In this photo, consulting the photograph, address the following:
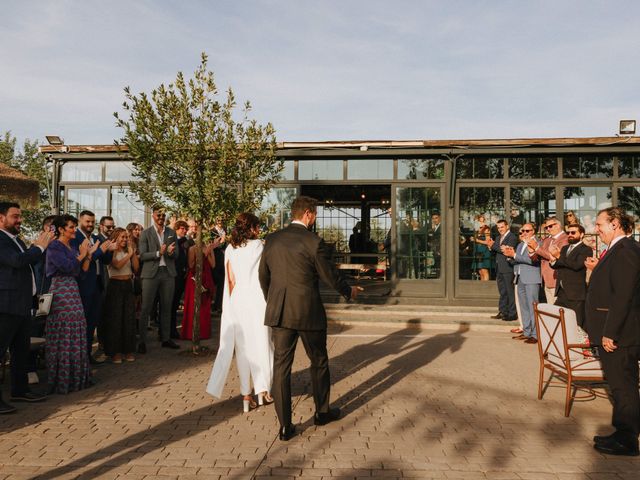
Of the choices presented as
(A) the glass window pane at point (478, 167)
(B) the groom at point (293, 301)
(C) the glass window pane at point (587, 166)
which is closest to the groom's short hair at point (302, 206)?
(B) the groom at point (293, 301)

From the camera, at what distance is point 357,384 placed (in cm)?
624

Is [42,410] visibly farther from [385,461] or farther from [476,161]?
[476,161]

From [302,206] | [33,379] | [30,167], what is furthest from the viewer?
[30,167]

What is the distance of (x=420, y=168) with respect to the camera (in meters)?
12.6

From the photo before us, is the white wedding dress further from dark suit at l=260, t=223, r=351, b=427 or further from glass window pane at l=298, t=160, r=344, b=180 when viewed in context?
glass window pane at l=298, t=160, r=344, b=180

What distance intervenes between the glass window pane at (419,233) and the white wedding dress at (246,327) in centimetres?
744

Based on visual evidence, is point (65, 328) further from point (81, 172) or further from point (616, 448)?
point (81, 172)

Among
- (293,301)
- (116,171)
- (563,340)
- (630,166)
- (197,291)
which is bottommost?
(563,340)

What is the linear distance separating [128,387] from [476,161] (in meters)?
9.41

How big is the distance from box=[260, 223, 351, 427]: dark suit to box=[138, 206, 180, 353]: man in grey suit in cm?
409

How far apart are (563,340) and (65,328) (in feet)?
17.3

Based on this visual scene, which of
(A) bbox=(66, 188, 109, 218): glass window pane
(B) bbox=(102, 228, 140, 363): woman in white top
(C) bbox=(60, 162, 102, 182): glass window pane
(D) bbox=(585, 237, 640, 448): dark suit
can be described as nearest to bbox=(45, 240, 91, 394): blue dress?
(B) bbox=(102, 228, 140, 363): woman in white top

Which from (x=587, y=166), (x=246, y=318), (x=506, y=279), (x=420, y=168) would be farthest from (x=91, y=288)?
(x=587, y=166)

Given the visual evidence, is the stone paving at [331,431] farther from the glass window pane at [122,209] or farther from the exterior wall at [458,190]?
the glass window pane at [122,209]
